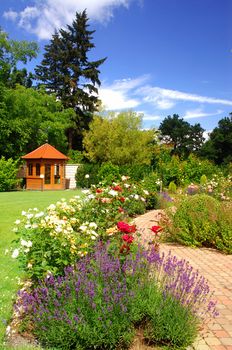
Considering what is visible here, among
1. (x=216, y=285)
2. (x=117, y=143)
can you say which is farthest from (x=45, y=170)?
(x=216, y=285)

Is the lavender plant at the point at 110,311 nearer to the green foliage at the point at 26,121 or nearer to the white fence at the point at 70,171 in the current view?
the green foliage at the point at 26,121

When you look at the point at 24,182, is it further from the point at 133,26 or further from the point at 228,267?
the point at 228,267

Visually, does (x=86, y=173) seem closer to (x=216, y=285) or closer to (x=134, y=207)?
(x=134, y=207)

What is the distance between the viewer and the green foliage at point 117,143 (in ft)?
89.1

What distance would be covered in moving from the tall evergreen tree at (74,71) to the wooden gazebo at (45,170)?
1130 cm

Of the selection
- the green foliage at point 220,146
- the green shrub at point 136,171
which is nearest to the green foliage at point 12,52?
the green shrub at point 136,171

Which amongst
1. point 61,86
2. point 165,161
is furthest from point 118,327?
point 61,86

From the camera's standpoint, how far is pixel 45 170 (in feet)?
76.6

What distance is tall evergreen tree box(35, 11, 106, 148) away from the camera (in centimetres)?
3541

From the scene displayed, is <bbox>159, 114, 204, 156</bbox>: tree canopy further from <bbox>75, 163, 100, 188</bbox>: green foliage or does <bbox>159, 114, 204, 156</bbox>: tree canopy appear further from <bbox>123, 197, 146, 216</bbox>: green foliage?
<bbox>123, 197, 146, 216</bbox>: green foliage

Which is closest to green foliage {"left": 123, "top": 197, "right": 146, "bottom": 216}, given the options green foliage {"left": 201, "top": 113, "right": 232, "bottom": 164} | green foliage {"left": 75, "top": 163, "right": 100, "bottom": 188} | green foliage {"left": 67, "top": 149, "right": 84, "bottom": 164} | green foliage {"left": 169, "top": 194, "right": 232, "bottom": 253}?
green foliage {"left": 169, "top": 194, "right": 232, "bottom": 253}

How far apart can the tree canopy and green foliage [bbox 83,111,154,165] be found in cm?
2460

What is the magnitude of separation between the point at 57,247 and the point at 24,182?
21609mm

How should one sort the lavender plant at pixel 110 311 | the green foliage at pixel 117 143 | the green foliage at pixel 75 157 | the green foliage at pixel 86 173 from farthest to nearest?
the green foliage at pixel 75 157, the green foliage at pixel 117 143, the green foliage at pixel 86 173, the lavender plant at pixel 110 311
